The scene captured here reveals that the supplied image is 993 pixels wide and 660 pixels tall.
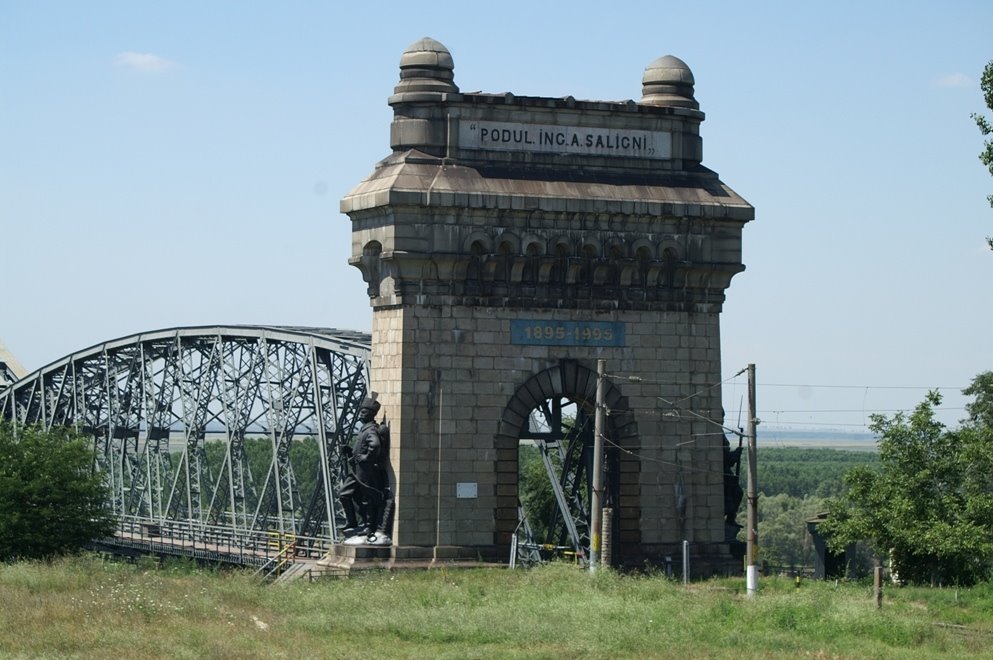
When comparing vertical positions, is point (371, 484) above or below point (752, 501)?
above

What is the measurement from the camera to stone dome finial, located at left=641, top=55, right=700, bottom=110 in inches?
1967

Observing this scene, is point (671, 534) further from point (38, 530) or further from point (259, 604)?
point (38, 530)

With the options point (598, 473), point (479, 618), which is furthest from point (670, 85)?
point (479, 618)

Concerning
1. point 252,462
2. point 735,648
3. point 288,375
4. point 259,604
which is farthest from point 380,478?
point 252,462

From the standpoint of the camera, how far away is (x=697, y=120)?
49.9 metres

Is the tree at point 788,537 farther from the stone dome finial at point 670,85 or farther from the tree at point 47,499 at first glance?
the stone dome finial at point 670,85

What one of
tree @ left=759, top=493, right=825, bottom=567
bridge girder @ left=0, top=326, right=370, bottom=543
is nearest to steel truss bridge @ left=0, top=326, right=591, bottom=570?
bridge girder @ left=0, top=326, right=370, bottom=543

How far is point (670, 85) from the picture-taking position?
5006 centimetres

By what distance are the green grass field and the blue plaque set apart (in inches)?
244

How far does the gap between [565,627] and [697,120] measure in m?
17.5

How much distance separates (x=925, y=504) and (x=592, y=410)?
31.0ft

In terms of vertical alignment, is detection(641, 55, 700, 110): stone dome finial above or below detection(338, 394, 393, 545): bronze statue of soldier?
above

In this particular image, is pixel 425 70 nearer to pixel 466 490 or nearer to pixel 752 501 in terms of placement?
pixel 466 490

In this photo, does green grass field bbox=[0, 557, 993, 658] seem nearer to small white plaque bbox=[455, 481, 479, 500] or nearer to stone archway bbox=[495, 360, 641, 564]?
small white plaque bbox=[455, 481, 479, 500]
